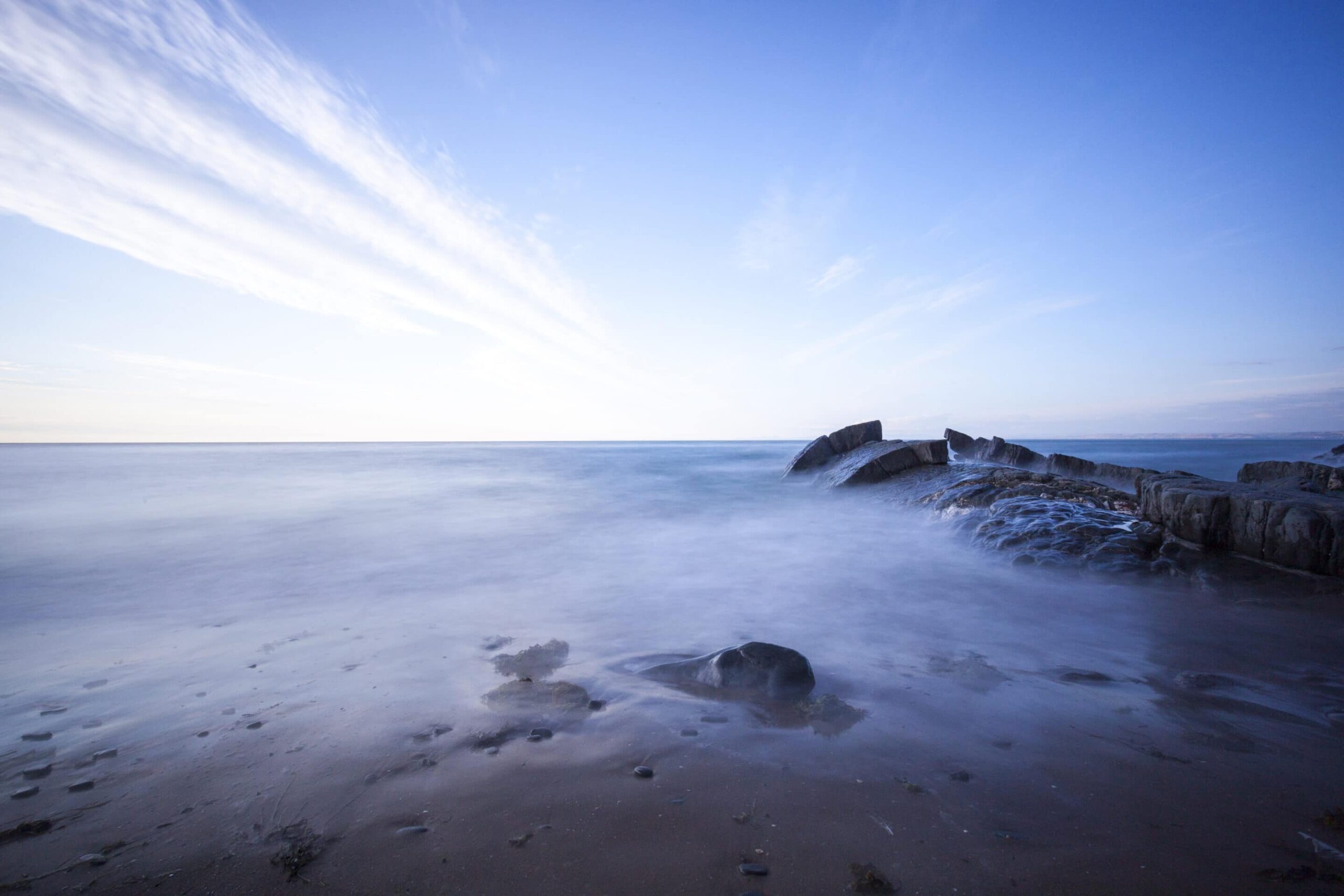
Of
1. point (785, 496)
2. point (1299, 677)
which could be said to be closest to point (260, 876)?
point (1299, 677)

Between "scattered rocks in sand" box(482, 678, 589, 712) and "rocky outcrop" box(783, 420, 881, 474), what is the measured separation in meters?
14.3

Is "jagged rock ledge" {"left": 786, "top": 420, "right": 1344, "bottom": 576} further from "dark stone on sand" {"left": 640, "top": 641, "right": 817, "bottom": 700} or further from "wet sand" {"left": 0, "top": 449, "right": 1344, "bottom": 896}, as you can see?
"dark stone on sand" {"left": 640, "top": 641, "right": 817, "bottom": 700}

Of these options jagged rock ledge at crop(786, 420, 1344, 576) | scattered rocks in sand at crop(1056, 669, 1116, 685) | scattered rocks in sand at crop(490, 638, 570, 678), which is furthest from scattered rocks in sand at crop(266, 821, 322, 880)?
jagged rock ledge at crop(786, 420, 1344, 576)

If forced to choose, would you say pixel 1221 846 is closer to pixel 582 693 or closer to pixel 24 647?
pixel 582 693

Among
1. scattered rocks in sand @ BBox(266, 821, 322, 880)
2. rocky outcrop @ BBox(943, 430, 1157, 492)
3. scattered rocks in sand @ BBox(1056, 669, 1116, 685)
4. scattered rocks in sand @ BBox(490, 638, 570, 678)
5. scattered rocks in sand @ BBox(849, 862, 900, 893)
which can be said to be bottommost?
scattered rocks in sand @ BBox(1056, 669, 1116, 685)

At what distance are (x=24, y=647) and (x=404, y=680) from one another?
135 inches

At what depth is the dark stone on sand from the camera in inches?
127

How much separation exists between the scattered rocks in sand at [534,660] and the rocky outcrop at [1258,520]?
6.93m

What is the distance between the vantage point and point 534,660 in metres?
3.83

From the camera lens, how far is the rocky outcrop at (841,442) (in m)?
16.7

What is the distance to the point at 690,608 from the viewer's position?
5.18 meters

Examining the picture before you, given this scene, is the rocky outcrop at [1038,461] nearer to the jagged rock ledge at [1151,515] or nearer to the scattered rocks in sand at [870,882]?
the jagged rock ledge at [1151,515]

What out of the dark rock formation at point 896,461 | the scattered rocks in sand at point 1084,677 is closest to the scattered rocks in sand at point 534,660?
the scattered rocks in sand at point 1084,677

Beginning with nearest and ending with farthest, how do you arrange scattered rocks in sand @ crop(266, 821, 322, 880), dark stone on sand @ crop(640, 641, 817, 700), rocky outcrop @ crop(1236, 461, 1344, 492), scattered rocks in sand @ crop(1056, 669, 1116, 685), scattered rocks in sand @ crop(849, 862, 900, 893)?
scattered rocks in sand @ crop(849, 862, 900, 893) < scattered rocks in sand @ crop(266, 821, 322, 880) < dark stone on sand @ crop(640, 641, 817, 700) < scattered rocks in sand @ crop(1056, 669, 1116, 685) < rocky outcrop @ crop(1236, 461, 1344, 492)
